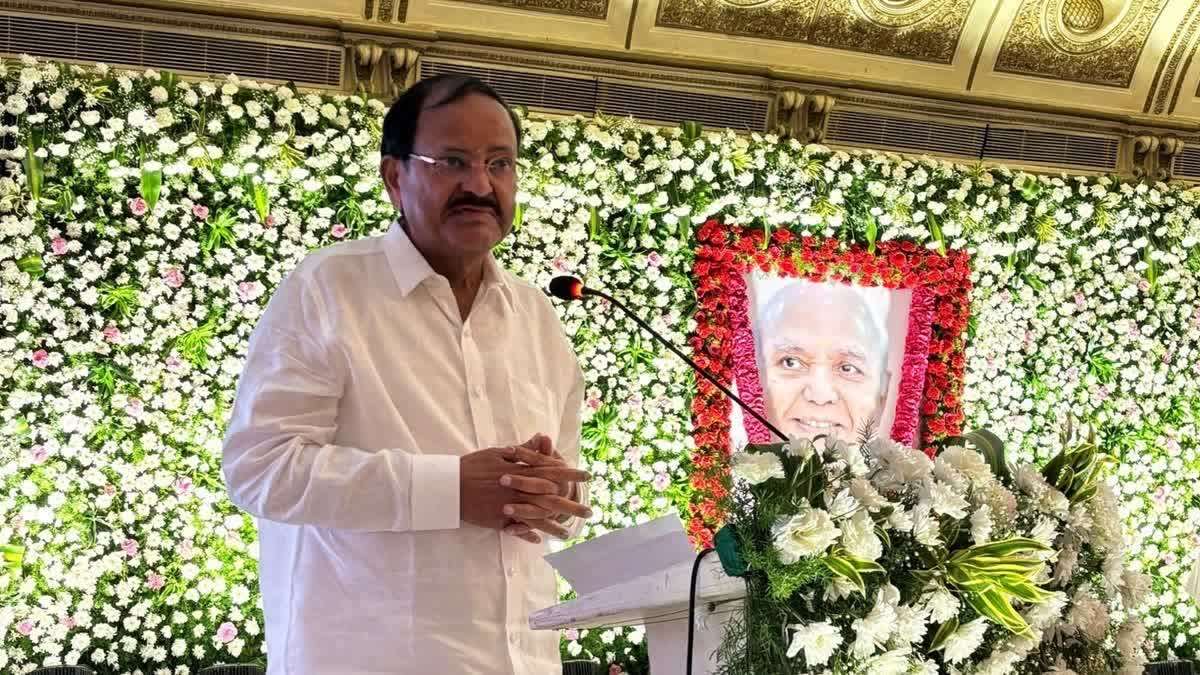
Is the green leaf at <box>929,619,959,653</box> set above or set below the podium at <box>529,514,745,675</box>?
above

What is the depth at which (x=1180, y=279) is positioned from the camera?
7957 mm

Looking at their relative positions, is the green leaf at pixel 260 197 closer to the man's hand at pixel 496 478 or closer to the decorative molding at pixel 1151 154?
the man's hand at pixel 496 478

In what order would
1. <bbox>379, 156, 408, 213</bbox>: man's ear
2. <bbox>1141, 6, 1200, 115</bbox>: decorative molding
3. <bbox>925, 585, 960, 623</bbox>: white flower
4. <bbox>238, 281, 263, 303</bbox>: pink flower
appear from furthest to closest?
<bbox>1141, 6, 1200, 115</bbox>: decorative molding → <bbox>238, 281, 263, 303</bbox>: pink flower → <bbox>379, 156, 408, 213</bbox>: man's ear → <bbox>925, 585, 960, 623</bbox>: white flower

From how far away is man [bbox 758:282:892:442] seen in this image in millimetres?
6965

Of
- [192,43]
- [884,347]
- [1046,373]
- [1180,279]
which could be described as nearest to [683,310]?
[884,347]

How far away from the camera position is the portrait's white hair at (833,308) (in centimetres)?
701

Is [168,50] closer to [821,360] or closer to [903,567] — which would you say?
[821,360]

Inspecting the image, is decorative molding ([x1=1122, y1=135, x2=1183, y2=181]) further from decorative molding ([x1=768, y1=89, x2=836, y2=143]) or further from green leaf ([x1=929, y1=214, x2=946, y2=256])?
decorative molding ([x1=768, y1=89, x2=836, y2=143])

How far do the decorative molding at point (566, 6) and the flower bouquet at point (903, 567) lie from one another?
225 inches

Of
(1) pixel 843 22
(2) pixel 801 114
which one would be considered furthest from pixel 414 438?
(1) pixel 843 22

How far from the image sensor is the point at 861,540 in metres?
1.73

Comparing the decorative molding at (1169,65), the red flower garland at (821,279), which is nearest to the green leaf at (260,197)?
the red flower garland at (821,279)

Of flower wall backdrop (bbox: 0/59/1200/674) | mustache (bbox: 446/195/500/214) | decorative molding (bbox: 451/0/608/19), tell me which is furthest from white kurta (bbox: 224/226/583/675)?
decorative molding (bbox: 451/0/608/19)

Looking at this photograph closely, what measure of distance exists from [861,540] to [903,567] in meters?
0.13
